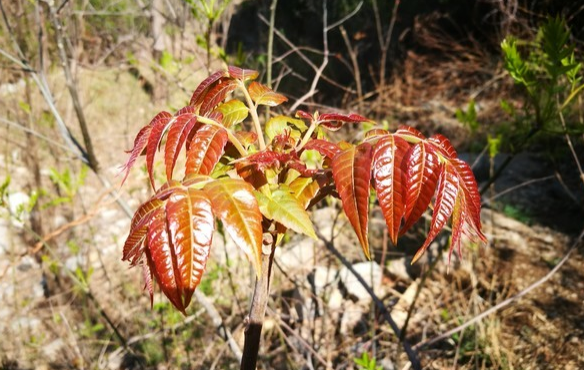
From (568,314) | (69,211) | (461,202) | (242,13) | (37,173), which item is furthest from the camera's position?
(242,13)

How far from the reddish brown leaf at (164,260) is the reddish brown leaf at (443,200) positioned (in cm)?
37

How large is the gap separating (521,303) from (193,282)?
107 inches

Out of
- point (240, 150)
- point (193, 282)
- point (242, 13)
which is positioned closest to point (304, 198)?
point (240, 150)

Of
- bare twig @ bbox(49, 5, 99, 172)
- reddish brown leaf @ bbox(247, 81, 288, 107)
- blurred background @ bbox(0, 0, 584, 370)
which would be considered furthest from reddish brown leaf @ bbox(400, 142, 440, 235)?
bare twig @ bbox(49, 5, 99, 172)

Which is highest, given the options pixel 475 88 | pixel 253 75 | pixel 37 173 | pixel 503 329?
pixel 253 75

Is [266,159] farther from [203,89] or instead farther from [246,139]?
[203,89]

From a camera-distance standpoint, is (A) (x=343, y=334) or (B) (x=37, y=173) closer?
(A) (x=343, y=334)

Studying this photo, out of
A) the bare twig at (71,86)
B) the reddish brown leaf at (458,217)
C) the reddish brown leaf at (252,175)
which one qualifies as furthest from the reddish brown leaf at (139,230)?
the bare twig at (71,86)

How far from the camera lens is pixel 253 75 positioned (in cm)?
90

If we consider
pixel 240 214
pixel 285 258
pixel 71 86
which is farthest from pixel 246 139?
pixel 285 258

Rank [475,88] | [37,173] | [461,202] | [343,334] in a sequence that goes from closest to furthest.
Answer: [461,202] → [343,334] → [37,173] → [475,88]

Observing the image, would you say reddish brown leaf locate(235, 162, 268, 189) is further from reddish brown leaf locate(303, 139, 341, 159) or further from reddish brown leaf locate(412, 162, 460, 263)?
reddish brown leaf locate(412, 162, 460, 263)

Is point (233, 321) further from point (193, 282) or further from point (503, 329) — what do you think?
point (193, 282)

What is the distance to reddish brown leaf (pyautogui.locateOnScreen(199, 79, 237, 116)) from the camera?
837mm
